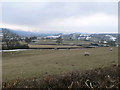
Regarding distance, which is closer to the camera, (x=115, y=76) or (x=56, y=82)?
(x=56, y=82)

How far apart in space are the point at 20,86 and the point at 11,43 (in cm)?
3291

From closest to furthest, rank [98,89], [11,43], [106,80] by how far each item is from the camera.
A: 1. [98,89]
2. [106,80]
3. [11,43]

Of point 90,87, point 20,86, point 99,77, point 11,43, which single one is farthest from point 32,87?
point 11,43

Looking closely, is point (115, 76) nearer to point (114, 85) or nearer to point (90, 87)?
point (114, 85)

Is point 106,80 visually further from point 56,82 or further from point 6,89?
point 6,89

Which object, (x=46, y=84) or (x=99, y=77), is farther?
(x=99, y=77)

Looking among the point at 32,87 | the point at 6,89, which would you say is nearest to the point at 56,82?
the point at 32,87

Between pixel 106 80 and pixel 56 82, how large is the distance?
1.59 m

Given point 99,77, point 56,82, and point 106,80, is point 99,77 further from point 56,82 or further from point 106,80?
point 56,82

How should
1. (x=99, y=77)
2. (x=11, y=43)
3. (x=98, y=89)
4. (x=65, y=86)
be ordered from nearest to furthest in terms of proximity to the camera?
(x=98, y=89)
(x=65, y=86)
(x=99, y=77)
(x=11, y=43)

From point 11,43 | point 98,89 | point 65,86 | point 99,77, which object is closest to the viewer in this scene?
point 98,89

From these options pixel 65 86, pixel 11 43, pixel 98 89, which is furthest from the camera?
pixel 11 43

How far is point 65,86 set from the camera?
4.24 metres

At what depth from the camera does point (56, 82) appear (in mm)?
4484
